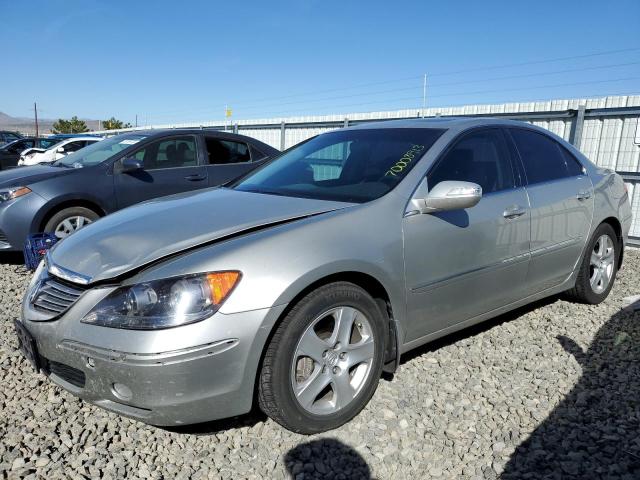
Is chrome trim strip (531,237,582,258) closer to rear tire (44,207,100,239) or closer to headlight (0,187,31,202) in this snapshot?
rear tire (44,207,100,239)

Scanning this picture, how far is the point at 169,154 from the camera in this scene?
645cm

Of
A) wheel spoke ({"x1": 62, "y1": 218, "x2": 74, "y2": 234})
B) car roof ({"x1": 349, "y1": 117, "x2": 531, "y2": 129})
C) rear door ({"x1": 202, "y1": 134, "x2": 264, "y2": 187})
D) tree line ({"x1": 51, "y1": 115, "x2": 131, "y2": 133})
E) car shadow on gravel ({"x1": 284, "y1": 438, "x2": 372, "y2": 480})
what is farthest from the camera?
tree line ({"x1": 51, "y1": 115, "x2": 131, "y2": 133})

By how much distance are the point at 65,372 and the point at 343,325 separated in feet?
4.24

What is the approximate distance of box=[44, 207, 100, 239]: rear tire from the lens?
561 cm

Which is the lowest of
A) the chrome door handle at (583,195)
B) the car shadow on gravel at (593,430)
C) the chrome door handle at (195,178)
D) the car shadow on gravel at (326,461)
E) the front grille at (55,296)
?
the car shadow on gravel at (326,461)

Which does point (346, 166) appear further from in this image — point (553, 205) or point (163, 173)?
point (163, 173)

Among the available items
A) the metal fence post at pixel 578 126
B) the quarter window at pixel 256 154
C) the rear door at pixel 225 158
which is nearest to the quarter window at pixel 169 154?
the rear door at pixel 225 158

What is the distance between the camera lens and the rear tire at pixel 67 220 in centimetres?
561

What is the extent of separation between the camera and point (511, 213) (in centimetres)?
335

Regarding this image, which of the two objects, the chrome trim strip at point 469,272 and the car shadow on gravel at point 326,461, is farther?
the chrome trim strip at point 469,272

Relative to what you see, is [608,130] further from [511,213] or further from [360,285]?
[360,285]

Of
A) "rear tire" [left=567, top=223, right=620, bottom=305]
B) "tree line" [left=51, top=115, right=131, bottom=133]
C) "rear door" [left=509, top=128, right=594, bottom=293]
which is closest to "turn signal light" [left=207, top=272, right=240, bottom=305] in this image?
"rear door" [left=509, top=128, right=594, bottom=293]

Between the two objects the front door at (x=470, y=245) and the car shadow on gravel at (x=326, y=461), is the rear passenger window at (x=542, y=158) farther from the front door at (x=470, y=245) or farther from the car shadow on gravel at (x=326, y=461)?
the car shadow on gravel at (x=326, y=461)

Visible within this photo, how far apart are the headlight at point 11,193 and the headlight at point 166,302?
401cm
